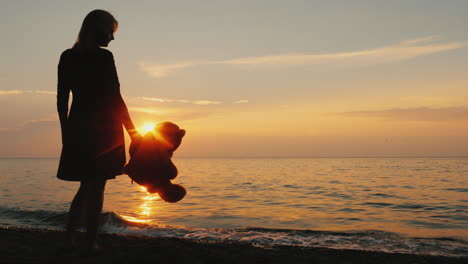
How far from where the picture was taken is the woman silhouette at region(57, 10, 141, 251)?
9.68 feet

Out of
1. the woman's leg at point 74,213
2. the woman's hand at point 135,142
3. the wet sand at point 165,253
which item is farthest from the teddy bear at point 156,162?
the wet sand at point 165,253

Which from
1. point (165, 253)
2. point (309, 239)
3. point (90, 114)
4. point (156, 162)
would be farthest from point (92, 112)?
point (309, 239)

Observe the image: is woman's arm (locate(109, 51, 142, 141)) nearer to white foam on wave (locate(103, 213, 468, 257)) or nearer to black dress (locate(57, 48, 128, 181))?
black dress (locate(57, 48, 128, 181))

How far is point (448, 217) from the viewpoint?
1048cm

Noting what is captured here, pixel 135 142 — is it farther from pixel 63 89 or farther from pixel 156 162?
pixel 63 89

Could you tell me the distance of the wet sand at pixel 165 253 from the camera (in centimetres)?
330

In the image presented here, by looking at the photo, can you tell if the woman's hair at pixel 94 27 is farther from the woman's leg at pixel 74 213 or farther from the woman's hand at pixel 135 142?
the woman's leg at pixel 74 213

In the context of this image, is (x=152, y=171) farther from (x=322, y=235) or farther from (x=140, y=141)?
(x=322, y=235)

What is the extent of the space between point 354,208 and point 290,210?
91.9 inches

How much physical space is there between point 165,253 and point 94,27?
2.29 m

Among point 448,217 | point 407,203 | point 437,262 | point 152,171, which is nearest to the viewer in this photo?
point 152,171

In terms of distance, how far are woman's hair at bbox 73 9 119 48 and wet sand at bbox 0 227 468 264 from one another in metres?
1.84

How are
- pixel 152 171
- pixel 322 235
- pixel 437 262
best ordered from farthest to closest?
pixel 322 235 < pixel 437 262 < pixel 152 171

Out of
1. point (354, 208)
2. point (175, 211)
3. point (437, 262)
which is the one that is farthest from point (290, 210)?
point (437, 262)
